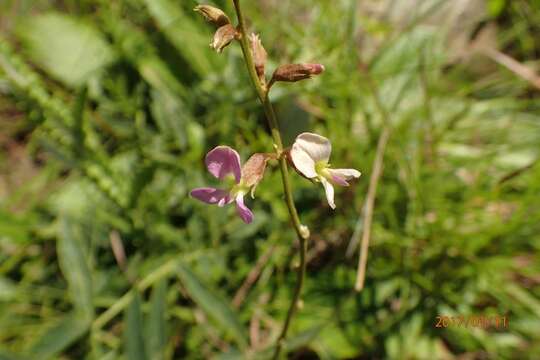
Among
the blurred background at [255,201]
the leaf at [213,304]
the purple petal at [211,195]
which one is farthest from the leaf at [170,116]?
the purple petal at [211,195]

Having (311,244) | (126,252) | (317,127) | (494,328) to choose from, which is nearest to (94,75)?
(126,252)

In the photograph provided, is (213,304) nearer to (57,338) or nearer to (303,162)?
(57,338)

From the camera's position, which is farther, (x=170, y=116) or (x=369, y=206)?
(x=170, y=116)

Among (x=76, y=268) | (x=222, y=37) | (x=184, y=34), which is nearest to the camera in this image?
(x=222, y=37)

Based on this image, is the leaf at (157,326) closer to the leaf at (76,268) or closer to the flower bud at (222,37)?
the leaf at (76,268)

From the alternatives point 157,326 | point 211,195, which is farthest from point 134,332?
point 211,195
